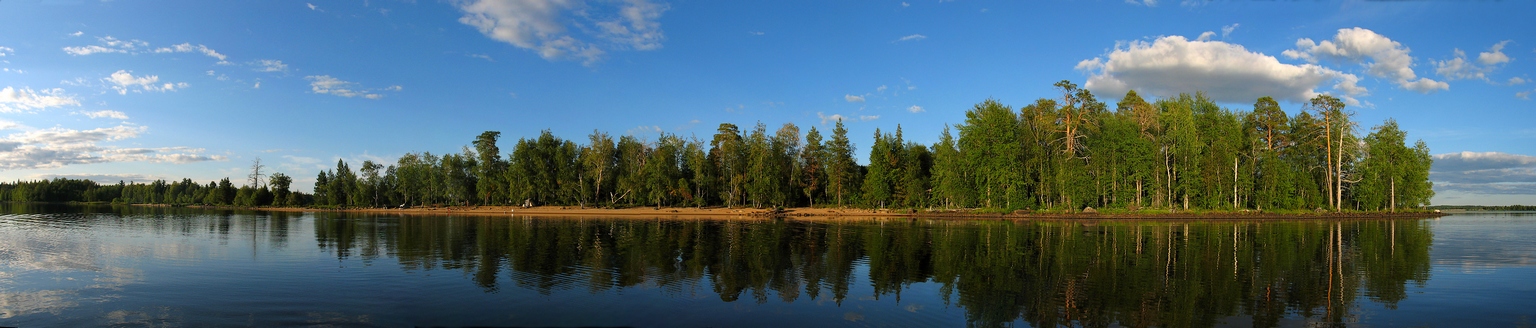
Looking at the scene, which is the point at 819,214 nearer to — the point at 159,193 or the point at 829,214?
the point at 829,214

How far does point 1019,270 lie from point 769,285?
7.06 m

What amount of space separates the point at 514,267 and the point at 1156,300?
15520 millimetres

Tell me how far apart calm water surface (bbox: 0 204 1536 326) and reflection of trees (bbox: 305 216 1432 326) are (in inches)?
3.7

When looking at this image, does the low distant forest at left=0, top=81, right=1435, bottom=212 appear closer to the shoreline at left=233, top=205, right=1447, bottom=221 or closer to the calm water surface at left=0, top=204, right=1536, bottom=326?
the shoreline at left=233, top=205, right=1447, bottom=221

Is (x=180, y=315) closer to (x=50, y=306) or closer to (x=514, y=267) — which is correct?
(x=50, y=306)

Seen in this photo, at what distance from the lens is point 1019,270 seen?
711 inches

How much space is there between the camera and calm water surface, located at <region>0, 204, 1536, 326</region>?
11555 mm

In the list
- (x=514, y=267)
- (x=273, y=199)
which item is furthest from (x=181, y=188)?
(x=514, y=267)

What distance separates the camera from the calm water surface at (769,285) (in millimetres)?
11555

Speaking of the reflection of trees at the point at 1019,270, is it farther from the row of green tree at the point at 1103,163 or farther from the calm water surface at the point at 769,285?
the row of green tree at the point at 1103,163

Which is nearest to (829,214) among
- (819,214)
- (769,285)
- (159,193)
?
(819,214)

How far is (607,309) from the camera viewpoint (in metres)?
12.2

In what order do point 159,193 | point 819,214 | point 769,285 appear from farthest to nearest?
1. point 159,193
2. point 819,214
3. point 769,285

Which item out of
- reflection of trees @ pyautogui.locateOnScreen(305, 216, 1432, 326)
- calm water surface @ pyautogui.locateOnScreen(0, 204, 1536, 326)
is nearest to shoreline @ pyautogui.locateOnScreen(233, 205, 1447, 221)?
reflection of trees @ pyautogui.locateOnScreen(305, 216, 1432, 326)
